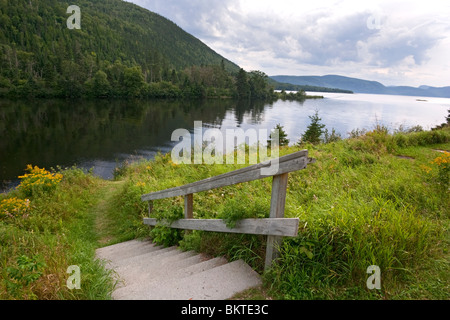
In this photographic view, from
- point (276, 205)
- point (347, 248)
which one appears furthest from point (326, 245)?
point (276, 205)

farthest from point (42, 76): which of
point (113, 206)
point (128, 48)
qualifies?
point (113, 206)

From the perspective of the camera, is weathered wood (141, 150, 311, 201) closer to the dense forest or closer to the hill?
the dense forest

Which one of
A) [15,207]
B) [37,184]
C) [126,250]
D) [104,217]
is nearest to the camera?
[126,250]

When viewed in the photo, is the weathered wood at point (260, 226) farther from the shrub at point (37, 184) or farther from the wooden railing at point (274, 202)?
the shrub at point (37, 184)

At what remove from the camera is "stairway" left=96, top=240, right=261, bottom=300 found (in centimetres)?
242

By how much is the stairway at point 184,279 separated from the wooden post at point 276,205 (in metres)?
0.28

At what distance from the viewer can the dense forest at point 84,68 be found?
244 feet

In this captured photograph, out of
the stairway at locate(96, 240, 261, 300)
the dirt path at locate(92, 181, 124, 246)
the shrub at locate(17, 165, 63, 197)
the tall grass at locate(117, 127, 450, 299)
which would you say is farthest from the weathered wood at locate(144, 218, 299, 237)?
the shrub at locate(17, 165, 63, 197)

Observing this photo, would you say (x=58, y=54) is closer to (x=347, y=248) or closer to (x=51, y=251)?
(x=51, y=251)

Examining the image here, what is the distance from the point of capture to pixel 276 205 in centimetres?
247

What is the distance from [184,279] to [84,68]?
96743 mm

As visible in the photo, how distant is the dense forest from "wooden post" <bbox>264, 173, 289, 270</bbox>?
72084 mm

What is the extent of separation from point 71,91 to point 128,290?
84.4 metres

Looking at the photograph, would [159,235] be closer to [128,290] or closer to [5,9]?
[128,290]
